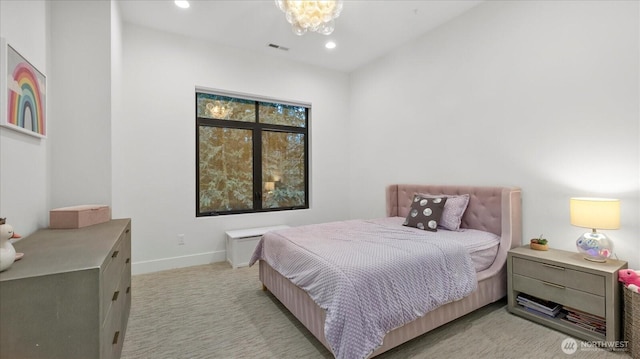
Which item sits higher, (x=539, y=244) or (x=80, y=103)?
(x=80, y=103)

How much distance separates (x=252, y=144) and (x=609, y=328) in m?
4.16

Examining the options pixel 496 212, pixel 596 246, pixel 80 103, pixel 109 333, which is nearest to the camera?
pixel 109 333

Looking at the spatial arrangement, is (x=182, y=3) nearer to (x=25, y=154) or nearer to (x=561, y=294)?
(x=25, y=154)

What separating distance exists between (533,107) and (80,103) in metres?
4.13

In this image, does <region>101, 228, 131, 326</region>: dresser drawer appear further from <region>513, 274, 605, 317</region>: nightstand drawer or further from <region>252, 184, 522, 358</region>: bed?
<region>513, 274, 605, 317</region>: nightstand drawer

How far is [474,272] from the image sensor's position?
224 centimetres

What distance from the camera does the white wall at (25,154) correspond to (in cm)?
160

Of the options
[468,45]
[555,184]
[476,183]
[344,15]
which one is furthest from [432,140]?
[344,15]

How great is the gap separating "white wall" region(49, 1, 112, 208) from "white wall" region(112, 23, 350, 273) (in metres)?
0.43

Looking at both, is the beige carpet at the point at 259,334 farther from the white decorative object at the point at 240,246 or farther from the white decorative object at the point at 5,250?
the white decorative object at the point at 5,250

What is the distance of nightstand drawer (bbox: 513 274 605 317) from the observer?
1.93 m

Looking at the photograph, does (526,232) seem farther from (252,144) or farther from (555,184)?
(252,144)

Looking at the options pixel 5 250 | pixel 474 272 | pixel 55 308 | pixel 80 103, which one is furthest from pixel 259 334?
pixel 80 103

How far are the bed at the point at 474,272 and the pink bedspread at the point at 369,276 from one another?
0.05 m
